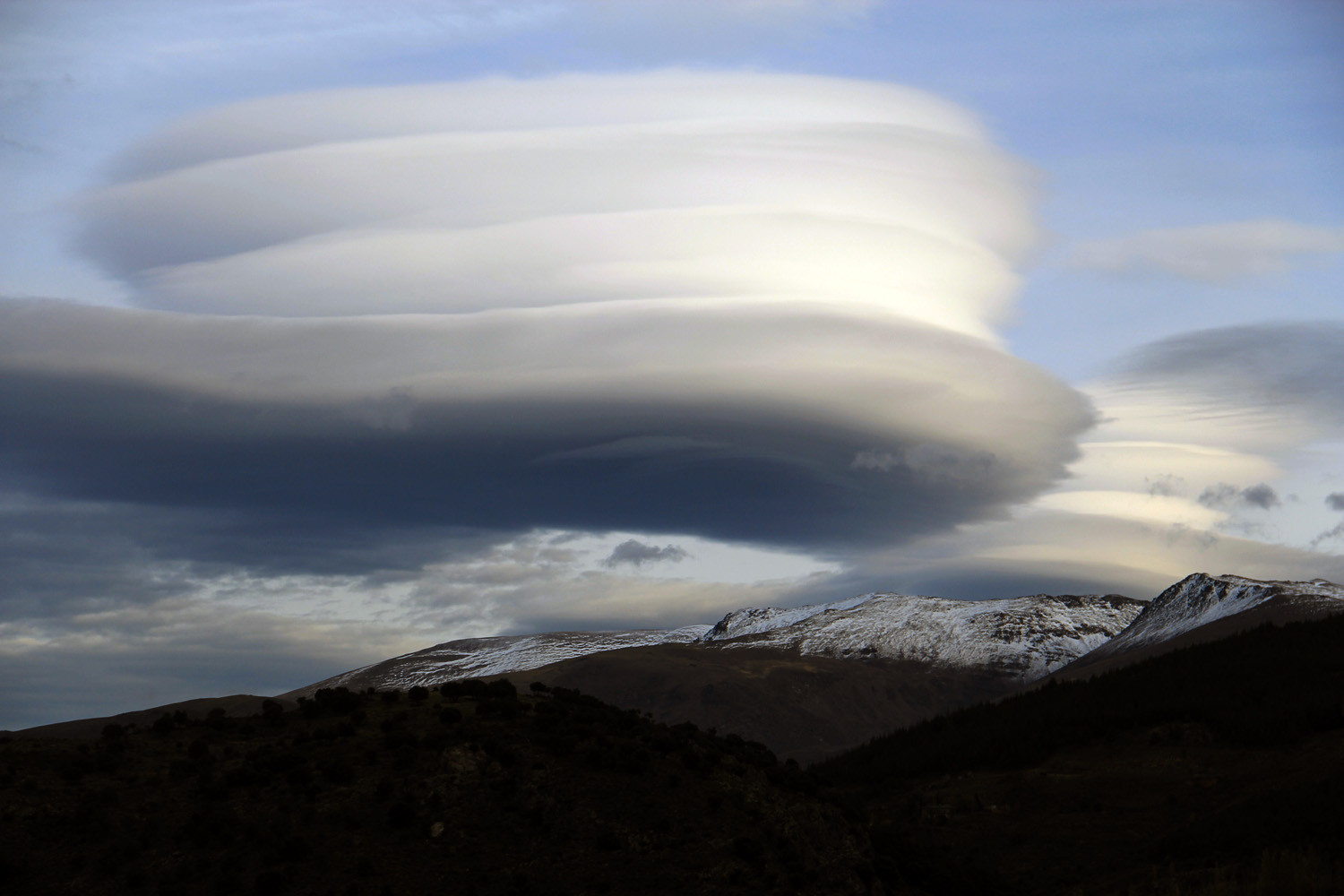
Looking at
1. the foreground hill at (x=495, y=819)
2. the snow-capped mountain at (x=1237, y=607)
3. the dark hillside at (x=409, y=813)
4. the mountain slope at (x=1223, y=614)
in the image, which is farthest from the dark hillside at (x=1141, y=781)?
the snow-capped mountain at (x=1237, y=607)

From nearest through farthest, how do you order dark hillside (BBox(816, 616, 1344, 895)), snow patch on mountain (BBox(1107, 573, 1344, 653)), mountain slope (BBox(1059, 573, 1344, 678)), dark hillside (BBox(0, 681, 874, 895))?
dark hillside (BBox(0, 681, 874, 895)) → dark hillside (BBox(816, 616, 1344, 895)) → mountain slope (BBox(1059, 573, 1344, 678)) → snow patch on mountain (BBox(1107, 573, 1344, 653))

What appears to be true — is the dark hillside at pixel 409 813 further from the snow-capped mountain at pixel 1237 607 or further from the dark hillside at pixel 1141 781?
the snow-capped mountain at pixel 1237 607

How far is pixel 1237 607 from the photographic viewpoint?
181625mm

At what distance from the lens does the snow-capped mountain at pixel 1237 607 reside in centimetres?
16888

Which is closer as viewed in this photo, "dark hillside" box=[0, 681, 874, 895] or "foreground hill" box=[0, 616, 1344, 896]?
"dark hillside" box=[0, 681, 874, 895]

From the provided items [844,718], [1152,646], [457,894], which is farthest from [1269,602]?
[457,894]

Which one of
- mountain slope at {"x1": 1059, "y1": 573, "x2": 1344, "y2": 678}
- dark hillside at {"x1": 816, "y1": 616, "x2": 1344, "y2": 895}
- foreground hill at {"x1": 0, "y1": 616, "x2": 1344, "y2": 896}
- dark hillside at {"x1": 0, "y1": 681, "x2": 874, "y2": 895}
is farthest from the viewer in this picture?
mountain slope at {"x1": 1059, "y1": 573, "x2": 1344, "y2": 678}

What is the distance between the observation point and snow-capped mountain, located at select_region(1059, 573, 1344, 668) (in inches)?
6649

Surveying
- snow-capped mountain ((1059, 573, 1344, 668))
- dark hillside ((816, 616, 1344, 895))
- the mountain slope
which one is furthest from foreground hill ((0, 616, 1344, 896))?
snow-capped mountain ((1059, 573, 1344, 668))

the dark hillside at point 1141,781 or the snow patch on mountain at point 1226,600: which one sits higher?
the snow patch on mountain at point 1226,600

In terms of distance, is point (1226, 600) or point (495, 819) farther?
point (1226, 600)

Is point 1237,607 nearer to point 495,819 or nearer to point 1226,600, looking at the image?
point 1226,600

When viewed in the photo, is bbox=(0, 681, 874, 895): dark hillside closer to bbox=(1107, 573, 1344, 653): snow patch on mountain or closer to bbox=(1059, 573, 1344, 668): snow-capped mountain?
bbox=(1059, 573, 1344, 668): snow-capped mountain

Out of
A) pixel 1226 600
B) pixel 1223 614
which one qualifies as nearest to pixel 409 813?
pixel 1223 614
